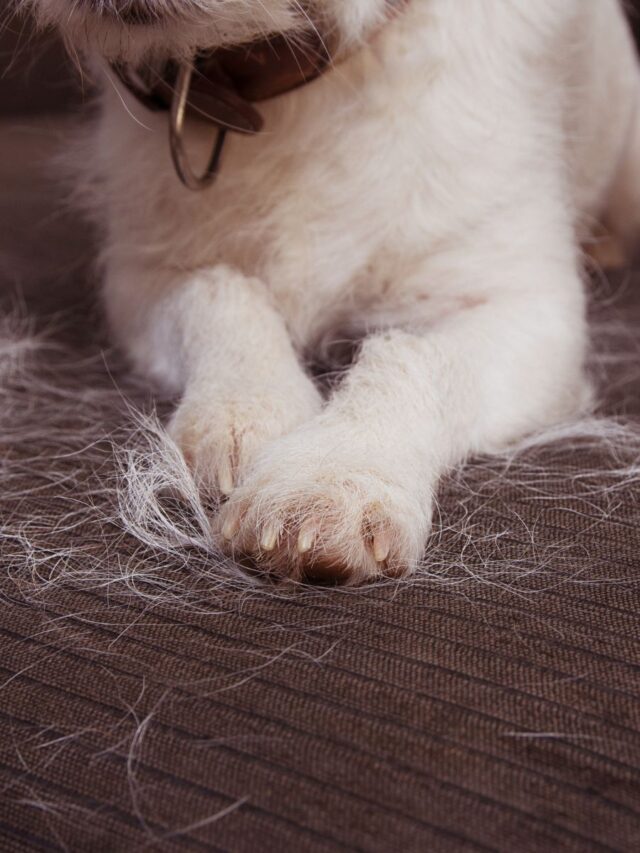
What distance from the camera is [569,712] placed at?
0.55m

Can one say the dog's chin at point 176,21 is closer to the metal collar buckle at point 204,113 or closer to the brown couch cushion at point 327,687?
the metal collar buckle at point 204,113

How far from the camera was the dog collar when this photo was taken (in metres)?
0.88

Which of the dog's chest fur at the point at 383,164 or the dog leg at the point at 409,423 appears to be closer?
the dog leg at the point at 409,423

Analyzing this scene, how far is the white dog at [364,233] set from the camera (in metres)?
0.78

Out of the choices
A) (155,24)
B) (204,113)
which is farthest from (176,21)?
(204,113)

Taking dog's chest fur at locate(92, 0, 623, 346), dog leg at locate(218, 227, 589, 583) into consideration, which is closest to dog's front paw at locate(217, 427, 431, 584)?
dog leg at locate(218, 227, 589, 583)

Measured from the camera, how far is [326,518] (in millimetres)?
646

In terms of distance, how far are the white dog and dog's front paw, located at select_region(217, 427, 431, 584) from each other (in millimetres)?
17

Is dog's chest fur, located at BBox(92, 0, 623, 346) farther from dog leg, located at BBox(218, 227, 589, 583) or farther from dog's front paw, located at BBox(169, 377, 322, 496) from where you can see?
dog's front paw, located at BBox(169, 377, 322, 496)

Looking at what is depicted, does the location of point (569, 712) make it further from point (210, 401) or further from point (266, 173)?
point (266, 173)

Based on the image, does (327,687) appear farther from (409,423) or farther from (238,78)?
(238,78)

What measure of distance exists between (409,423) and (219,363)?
0.20 metres

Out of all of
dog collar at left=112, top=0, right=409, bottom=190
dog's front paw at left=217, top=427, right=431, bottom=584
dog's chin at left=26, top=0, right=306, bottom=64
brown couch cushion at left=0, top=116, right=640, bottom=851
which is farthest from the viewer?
dog collar at left=112, top=0, right=409, bottom=190

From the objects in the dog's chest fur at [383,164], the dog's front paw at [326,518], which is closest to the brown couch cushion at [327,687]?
the dog's front paw at [326,518]
